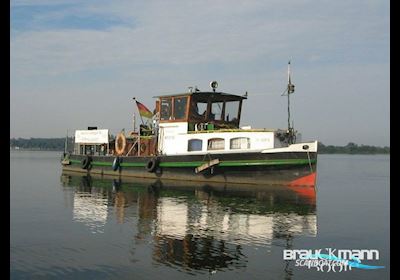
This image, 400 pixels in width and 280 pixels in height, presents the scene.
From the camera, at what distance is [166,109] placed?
104ft

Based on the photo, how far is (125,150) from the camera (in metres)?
35.1

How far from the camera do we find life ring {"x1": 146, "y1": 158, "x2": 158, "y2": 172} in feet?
101

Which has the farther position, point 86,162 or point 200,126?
point 86,162

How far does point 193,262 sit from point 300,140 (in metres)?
20.1

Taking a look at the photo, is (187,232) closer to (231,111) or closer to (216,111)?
(216,111)

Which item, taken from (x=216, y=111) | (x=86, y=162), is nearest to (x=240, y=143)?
(x=216, y=111)

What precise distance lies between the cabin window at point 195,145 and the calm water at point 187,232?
15.3 ft

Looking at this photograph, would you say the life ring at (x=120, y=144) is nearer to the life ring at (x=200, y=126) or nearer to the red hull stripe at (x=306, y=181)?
the life ring at (x=200, y=126)

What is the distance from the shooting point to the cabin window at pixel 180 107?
3025 centimetres

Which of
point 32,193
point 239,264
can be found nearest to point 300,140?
point 32,193

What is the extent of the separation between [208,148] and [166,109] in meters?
5.08

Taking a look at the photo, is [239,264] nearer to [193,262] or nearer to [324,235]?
[193,262]

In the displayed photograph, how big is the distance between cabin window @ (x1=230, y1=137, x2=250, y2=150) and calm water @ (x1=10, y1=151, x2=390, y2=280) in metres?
3.51

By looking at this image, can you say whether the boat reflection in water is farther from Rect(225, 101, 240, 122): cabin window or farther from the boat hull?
Rect(225, 101, 240, 122): cabin window
